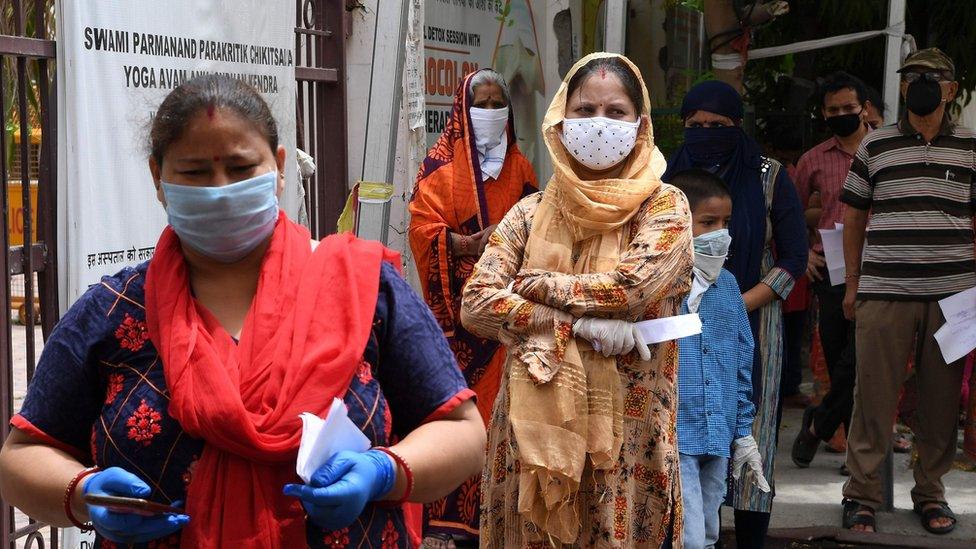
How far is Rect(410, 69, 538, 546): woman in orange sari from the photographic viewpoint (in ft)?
17.1

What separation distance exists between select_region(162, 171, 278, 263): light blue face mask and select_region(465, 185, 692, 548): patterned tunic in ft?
4.81

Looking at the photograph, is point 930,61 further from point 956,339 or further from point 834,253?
point 956,339

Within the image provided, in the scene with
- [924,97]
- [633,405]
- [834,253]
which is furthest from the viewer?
[834,253]

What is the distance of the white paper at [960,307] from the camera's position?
5.30m

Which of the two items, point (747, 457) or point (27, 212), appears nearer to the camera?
point (27, 212)

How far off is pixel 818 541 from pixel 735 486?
1252 mm

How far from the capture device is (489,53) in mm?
6461

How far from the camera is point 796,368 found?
279 inches

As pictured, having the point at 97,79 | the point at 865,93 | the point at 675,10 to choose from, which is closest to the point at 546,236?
the point at 97,79

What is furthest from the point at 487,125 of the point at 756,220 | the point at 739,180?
the point at 756,220

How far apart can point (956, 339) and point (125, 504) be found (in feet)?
14.1

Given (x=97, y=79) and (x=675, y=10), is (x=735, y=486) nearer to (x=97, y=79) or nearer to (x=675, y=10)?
(x=97, y=79)

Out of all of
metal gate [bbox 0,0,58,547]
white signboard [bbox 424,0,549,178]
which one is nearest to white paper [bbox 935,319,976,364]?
white signboard [bbox 424,0,549,178]

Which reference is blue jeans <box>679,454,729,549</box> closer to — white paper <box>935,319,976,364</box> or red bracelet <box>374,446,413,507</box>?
white paper <box>935,319,976,364</box>
